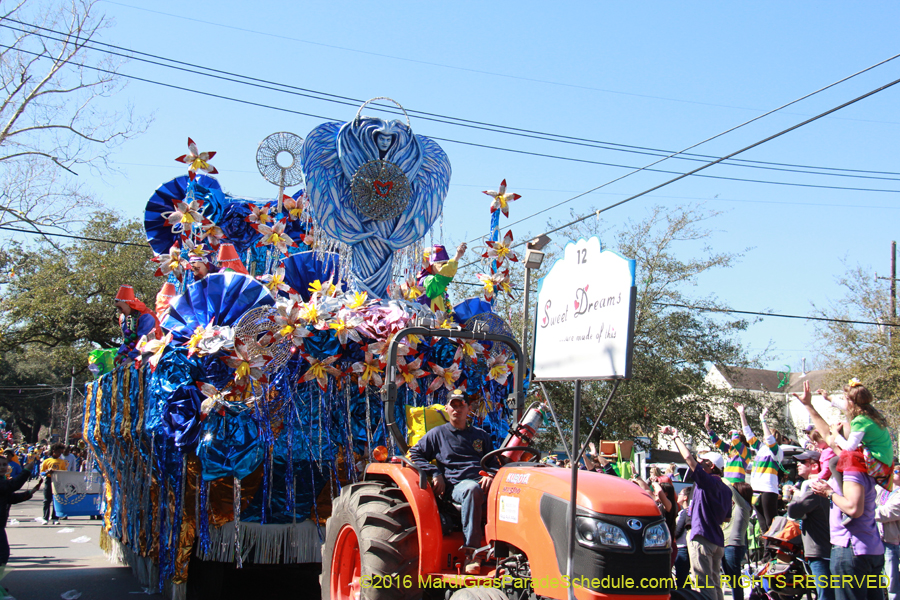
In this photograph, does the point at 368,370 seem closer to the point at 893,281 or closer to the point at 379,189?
the point at 379,189

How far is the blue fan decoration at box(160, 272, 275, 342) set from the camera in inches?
255

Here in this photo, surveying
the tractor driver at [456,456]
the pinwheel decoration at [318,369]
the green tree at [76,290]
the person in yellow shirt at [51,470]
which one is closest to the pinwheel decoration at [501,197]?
the pinwheel decoration at [318,369]

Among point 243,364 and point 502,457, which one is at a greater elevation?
point 243,364

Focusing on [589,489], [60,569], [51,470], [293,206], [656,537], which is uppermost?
[293,206]

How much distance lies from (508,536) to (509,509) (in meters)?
0.15

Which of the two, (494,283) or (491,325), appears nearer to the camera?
(491,325)

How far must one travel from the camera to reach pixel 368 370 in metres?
6.62

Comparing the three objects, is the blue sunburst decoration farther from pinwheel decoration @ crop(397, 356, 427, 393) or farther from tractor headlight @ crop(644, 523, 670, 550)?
tractor headlight @ crop(644, 523, 670, 550)

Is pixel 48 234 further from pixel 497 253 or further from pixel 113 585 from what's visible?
pixel 497 253

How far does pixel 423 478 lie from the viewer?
4766mm

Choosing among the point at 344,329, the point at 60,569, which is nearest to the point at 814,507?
the point at 344,329

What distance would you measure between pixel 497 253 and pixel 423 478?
3697 millimetres

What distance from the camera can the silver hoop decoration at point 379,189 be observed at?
7711mm

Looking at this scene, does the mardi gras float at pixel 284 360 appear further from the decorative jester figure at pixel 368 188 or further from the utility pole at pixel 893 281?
the utility pole at pixel 893 281
